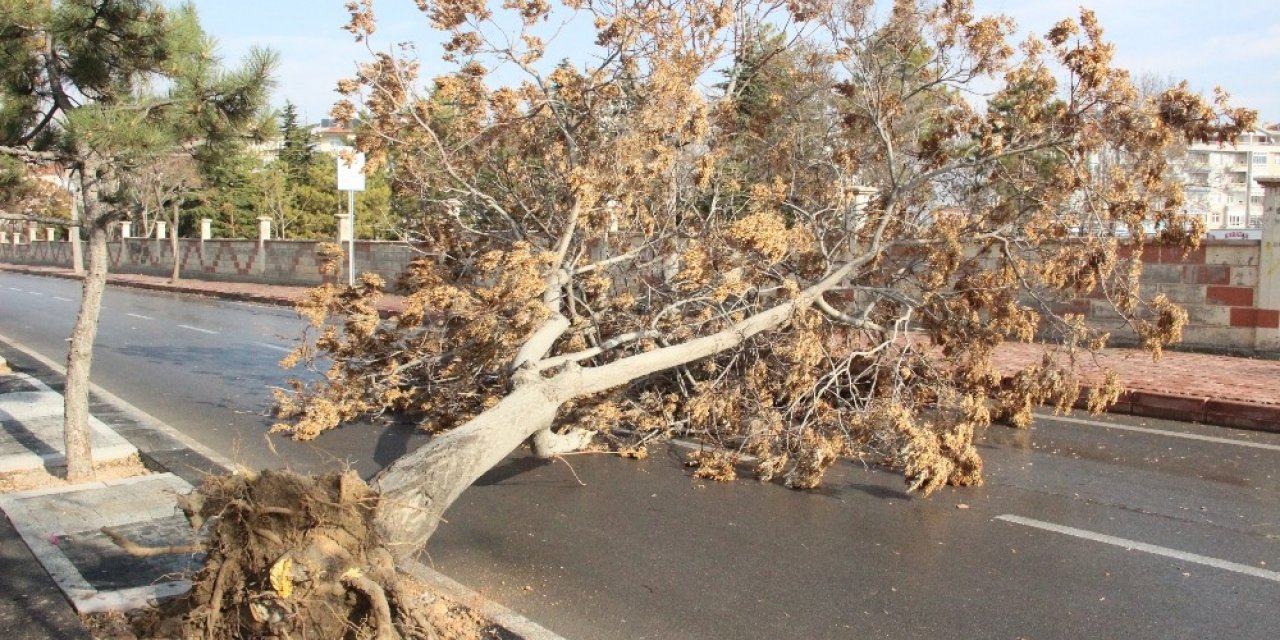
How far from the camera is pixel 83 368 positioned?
7016 millimetres

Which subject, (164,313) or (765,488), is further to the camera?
(164,313)

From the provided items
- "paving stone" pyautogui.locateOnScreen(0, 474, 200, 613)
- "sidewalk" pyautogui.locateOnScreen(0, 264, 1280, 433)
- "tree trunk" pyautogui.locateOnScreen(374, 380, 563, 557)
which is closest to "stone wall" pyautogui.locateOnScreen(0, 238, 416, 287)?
"sidewalk" pyautogui.locateOnScreen(0, 264, 1280, 433)

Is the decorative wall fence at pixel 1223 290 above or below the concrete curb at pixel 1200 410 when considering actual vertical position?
above

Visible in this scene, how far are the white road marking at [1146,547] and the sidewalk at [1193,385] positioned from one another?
3.21m

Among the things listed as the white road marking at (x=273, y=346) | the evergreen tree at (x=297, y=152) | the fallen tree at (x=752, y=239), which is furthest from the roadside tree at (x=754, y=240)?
the evergreen tree at (x=297, y=152)

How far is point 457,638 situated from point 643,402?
4.48 metres

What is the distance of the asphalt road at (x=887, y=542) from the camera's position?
4.82 meters

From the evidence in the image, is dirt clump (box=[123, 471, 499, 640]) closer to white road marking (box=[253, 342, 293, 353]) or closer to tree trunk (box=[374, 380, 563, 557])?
tree trunk (box=[374, 380, 563, 557])

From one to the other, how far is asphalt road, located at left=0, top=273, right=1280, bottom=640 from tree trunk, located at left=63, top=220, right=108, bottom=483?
4.33ft

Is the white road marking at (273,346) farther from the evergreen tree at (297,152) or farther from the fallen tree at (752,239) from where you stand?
the evergreen tree at (297,152)

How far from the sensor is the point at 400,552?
4465 mm

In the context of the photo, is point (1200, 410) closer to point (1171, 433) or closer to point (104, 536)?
point (1171, 433)

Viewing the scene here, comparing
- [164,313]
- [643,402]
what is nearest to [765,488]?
[643,402]

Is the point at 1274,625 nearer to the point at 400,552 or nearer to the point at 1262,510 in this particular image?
the point at 1262,510
